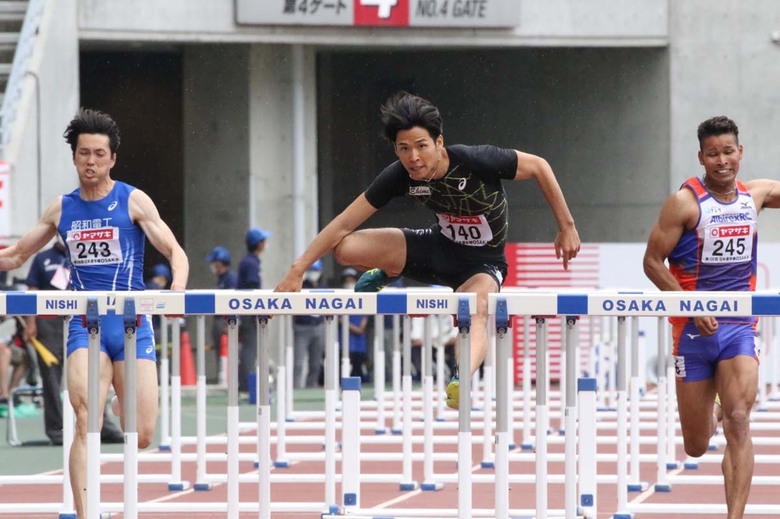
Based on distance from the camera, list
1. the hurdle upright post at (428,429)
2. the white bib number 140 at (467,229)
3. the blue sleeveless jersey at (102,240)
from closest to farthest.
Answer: the white bib number 140 at (467,229) < the blue sleeveless jersey at (102,240) < the hurdle upright post at (428,429)

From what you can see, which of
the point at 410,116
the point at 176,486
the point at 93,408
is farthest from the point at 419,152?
the point at 176,486

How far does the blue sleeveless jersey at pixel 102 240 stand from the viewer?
27.0 ft

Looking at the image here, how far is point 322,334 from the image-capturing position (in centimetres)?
2209

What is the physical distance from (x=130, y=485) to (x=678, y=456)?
751 cm

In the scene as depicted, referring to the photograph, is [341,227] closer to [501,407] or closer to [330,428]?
[501,407]

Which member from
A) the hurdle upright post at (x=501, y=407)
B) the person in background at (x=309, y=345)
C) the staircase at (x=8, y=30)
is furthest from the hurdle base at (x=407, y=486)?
the staircase at (x=8, y=30)

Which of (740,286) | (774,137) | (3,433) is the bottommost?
(3,433)

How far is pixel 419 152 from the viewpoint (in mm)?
7668

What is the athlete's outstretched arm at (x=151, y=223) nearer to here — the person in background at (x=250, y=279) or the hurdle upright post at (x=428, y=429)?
the hurdle upright post at (x=428, y=429)

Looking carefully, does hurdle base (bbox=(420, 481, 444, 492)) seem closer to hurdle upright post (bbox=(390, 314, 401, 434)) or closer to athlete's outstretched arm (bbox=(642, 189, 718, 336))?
hurdle upright post (bbox=(390, 314, 401, 434))

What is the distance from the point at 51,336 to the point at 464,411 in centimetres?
859

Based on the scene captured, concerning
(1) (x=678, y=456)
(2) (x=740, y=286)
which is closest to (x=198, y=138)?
(1) (x=678, y=456)

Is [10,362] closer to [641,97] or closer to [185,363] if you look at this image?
[185,363]

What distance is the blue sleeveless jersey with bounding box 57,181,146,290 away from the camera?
8.23m
